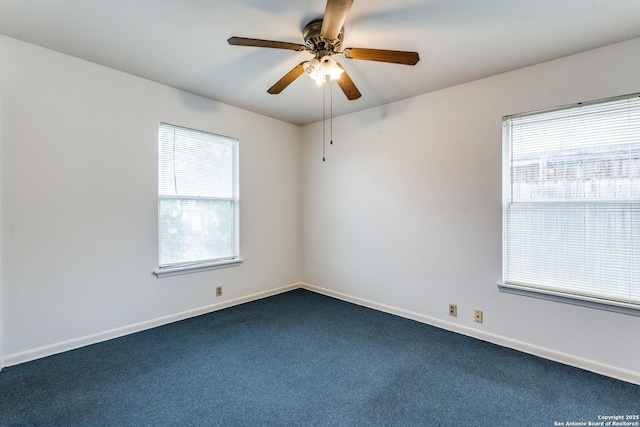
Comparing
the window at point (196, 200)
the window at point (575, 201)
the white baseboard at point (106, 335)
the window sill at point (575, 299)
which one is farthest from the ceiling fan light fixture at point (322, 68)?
the white baseboard at point (106, 335)

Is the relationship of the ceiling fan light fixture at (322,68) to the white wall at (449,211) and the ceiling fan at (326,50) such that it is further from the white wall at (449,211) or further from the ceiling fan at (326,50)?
the white wall at (449,211)

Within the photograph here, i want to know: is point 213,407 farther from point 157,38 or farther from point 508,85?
point 508,85

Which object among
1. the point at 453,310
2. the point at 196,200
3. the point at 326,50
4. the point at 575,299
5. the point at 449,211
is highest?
Answer: the point at 326,50

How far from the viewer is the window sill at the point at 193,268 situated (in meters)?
3.08

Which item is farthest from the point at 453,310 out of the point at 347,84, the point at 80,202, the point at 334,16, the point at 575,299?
the point at 80,202

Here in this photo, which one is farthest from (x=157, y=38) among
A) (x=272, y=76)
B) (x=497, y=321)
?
(x=497, y=321)

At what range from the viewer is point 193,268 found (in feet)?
10.9

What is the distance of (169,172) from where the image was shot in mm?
3168

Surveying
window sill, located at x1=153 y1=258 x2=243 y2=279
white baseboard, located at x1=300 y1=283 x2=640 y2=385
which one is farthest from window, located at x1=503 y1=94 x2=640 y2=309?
window sill, located at x1=153 y1=258 x2=243 y2=279

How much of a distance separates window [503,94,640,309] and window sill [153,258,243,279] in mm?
3018

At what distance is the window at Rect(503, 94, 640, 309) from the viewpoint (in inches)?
86.0

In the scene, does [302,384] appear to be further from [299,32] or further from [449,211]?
[299,32]

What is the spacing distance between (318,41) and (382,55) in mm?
446

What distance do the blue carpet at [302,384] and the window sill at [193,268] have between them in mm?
581
